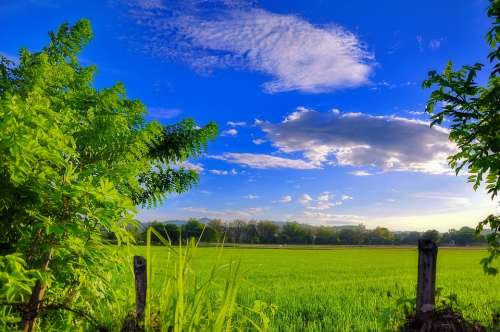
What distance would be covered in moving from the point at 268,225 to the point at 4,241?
478ft

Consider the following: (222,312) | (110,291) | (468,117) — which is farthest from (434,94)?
(110,291)

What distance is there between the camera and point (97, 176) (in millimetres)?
4316

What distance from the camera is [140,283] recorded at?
293 cm

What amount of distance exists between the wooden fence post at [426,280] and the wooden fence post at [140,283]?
6.24ft

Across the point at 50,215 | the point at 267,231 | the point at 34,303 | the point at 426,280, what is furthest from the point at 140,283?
the point at 267,231

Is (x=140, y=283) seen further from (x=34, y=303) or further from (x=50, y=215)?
(x=34, y=303)

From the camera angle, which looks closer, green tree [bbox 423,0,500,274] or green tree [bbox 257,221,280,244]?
green tree [bbox 423,0,500,274]

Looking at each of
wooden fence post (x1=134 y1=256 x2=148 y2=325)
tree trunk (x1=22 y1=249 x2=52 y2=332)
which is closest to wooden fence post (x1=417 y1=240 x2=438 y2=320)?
wooden fence post (x1=134 y1=256 x2=148 y2=325)

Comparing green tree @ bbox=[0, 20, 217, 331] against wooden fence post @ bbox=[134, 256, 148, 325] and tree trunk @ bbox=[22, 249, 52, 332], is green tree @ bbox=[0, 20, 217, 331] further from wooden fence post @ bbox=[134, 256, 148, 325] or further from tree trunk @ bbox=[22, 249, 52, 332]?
wooden fence post @ bbox=[134, 256, 148, 325]

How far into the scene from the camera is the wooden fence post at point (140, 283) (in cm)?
293

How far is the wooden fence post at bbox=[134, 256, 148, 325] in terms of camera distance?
2.93 metres

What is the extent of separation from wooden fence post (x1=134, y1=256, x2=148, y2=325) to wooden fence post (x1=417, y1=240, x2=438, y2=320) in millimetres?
1901

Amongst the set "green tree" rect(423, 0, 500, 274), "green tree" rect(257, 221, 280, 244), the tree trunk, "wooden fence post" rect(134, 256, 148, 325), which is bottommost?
"green tree" rect(257, 221, 280, 244)

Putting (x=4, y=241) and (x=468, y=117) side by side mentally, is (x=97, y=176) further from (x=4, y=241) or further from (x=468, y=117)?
(x=468, y=117)
